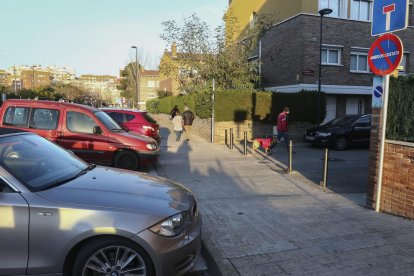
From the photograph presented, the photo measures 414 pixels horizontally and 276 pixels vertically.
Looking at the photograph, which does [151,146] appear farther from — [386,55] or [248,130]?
[248,130]

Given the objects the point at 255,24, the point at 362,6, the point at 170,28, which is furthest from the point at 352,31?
the point at 170,28

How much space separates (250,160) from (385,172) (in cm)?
666

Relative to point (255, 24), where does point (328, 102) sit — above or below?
below

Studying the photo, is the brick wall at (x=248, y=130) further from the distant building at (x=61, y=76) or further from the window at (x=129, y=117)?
the distant building at (x=61, y=76)

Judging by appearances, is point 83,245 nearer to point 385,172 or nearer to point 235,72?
point 385,172

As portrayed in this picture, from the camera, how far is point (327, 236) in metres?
5.02

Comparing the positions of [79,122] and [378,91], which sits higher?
[378,91]

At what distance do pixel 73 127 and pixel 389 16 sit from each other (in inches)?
289

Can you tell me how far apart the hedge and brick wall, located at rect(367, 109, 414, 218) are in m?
11.7

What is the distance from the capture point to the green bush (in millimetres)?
5855

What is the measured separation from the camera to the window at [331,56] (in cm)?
2147

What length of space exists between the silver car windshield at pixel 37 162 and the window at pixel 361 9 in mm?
21213

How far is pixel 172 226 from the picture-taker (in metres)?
3.56

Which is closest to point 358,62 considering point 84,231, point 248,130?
point 248,130
